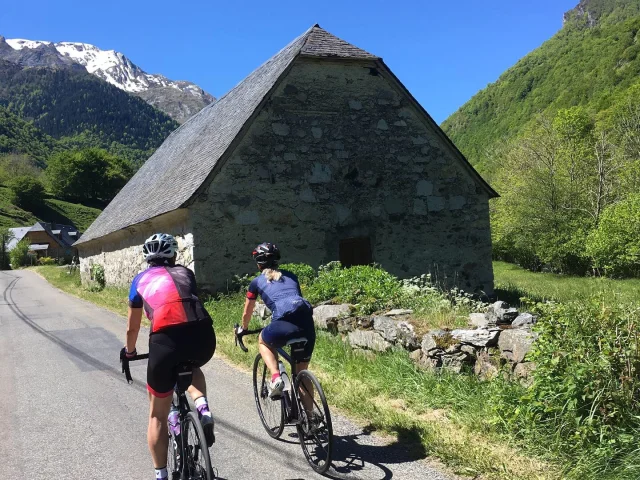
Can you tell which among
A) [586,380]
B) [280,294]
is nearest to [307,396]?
[280,294]

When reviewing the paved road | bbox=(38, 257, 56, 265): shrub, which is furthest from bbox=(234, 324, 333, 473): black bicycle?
bbox=(38, 257, 56, 265): shrub

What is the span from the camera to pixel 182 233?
489 inches

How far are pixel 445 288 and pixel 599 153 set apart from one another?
2302cm

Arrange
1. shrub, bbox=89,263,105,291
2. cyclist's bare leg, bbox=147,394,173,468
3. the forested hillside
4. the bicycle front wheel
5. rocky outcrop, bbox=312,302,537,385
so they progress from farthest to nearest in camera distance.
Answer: the forested hillside → shrub, bbox=89,263,105,291 → rocky outcrop, bbox=312,302,537,385 → cyclist's bare leg, bbox=147,394,173,468 → the bicycle front wheel

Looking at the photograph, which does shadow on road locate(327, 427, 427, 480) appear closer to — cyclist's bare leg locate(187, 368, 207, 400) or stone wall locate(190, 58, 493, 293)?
cyclist's bare leg locate(187, 368, 207, 400)

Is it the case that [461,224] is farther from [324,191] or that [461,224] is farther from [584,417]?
[584,417]

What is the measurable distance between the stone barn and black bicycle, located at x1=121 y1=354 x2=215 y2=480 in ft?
28.2

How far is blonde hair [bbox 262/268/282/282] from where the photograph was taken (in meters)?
4.57

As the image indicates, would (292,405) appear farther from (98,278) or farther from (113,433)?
(98,278)

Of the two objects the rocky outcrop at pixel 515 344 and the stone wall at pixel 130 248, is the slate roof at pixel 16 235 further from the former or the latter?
the rocky outcrop at pixel 515 344

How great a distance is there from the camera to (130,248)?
1697cm

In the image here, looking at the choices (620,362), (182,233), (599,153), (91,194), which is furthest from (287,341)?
(91,194)

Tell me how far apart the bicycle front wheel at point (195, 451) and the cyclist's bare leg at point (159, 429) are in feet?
0.43

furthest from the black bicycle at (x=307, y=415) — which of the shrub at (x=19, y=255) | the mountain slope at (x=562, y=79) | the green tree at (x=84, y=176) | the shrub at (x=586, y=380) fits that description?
the green tree at (x=84, y=176)
